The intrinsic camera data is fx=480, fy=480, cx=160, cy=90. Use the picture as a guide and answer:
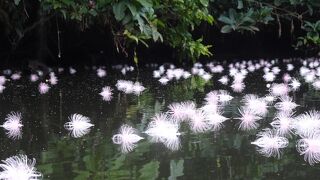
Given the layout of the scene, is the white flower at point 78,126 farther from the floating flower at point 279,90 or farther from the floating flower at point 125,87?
the floating flower at point 279,90

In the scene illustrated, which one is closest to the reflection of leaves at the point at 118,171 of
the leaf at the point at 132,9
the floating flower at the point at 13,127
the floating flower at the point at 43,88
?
the floating flower at the point at 13,127

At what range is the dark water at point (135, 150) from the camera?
1.29 m

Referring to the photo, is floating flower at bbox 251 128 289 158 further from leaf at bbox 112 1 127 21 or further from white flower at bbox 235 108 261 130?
leaf at bbox 112 1 127 21

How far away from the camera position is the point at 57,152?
4.99 ft

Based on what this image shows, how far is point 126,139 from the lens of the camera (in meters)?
1.67

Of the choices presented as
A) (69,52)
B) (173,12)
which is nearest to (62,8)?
(173,12)

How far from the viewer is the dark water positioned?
1285 millimetres

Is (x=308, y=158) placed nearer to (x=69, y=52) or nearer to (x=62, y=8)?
(x=62, y=8)

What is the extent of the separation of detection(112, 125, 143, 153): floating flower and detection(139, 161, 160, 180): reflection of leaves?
177 mm

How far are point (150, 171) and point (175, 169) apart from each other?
0.07 metres

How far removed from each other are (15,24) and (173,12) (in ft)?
5.11

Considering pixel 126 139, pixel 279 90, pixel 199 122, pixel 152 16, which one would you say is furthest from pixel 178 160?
pixel 152 16

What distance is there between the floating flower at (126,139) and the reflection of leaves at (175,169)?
0.21 metres

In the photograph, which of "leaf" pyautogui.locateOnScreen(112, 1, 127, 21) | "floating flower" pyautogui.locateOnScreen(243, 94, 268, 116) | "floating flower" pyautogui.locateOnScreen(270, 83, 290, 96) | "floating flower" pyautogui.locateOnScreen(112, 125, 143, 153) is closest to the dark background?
"leaf" pyautogui.locateOnScreen(112, 1, 127, 21)
